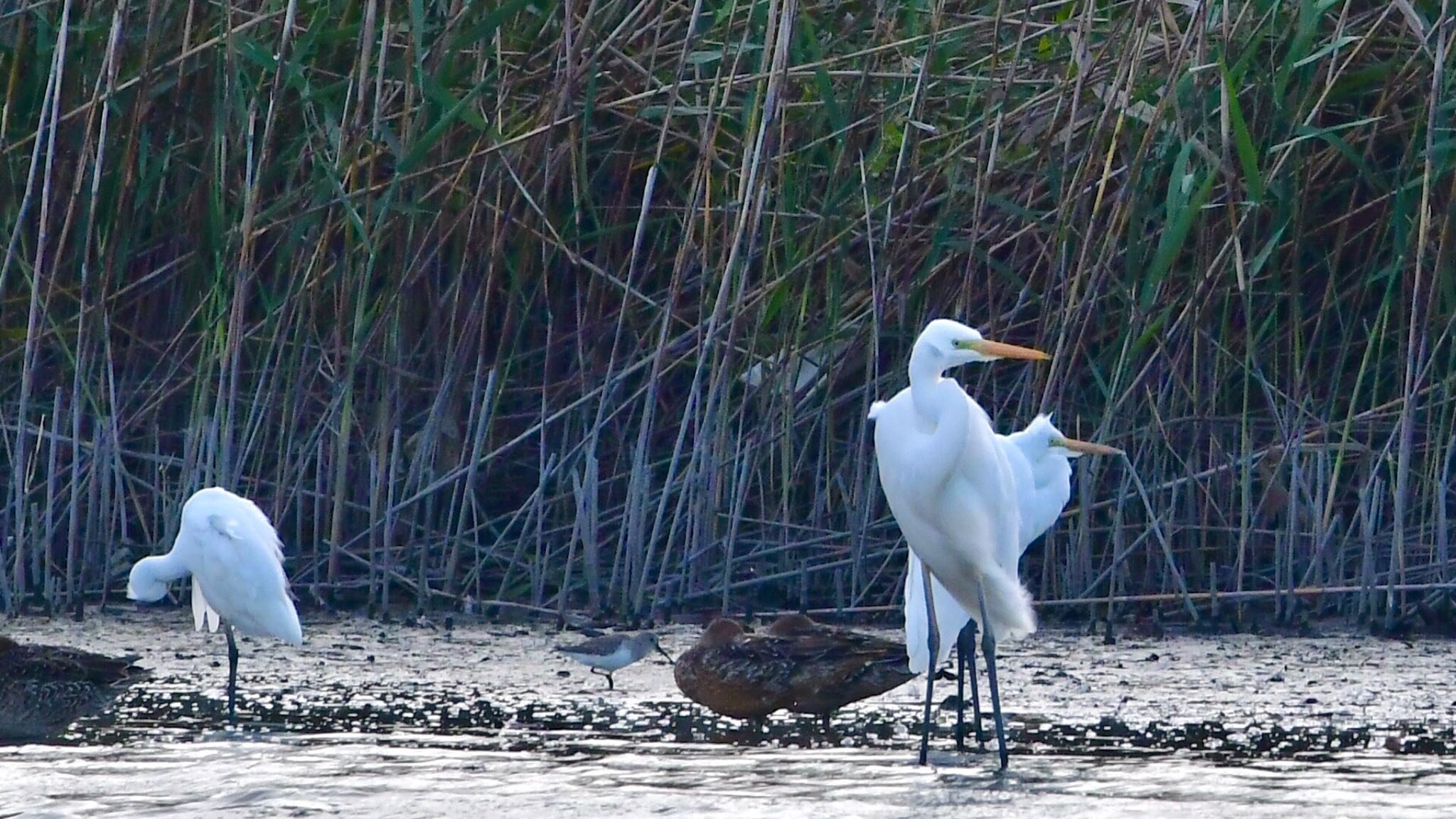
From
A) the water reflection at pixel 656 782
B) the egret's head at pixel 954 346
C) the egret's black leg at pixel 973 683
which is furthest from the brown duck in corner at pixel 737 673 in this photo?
the egret's head at pixel 954 346

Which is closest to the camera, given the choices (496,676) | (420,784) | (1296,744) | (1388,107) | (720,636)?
(420,784)

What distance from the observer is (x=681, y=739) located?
551cm

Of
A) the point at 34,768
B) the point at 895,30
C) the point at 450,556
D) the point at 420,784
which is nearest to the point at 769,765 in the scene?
the point at 420,784

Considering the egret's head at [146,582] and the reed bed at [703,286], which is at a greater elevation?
the reed bed at [703,286]

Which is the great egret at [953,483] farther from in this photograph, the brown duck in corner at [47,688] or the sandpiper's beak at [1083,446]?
the brown duck in corner at [47,688]

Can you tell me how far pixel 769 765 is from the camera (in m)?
4.95

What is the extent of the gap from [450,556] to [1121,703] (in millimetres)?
2766

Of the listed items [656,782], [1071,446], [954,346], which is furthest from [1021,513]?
[656,782]

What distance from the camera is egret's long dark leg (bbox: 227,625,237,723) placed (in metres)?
5.76

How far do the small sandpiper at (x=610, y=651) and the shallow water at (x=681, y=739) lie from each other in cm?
11

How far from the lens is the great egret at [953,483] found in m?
5.19

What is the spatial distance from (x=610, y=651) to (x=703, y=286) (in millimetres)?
1597

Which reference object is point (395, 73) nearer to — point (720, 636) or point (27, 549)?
point (27, 549)

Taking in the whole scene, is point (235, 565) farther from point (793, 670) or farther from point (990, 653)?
point (990, 653)
